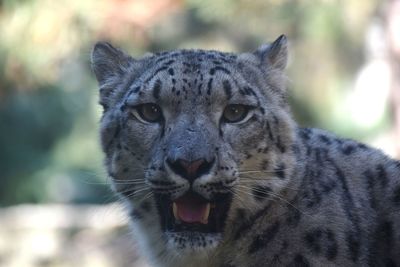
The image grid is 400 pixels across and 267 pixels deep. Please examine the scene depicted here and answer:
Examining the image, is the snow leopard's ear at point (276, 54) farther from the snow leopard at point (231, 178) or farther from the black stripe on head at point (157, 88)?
the black stripe on head at point (157, 88)

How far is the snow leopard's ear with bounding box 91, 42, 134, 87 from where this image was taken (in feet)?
27.5

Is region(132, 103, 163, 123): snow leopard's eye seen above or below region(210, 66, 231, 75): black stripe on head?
below

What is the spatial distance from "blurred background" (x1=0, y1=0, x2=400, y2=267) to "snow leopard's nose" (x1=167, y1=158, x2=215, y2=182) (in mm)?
1418

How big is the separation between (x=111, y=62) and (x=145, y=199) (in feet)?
4.45

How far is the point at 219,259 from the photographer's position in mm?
7477

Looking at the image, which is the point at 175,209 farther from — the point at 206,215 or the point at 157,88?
the point at 157,88

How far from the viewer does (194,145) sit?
7.05m

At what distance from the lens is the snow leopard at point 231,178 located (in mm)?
7152

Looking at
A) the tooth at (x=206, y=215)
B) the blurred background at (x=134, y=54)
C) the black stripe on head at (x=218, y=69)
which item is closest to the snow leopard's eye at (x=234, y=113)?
the black stripe on head at (x=218, y=69)

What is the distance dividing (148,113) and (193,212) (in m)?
0.82

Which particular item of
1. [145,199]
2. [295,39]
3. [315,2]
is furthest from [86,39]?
[145,199]

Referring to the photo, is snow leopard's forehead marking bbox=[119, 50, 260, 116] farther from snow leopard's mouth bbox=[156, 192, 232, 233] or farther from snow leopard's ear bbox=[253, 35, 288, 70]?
snow leopard's mouth bbox=[156, 192, 232, 233]

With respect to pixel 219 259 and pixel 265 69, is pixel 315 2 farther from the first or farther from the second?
pixel 219 259

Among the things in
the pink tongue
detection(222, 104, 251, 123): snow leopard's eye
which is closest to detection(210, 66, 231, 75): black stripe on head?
detection(222, 104, 251, 123): snow leopard's eye
